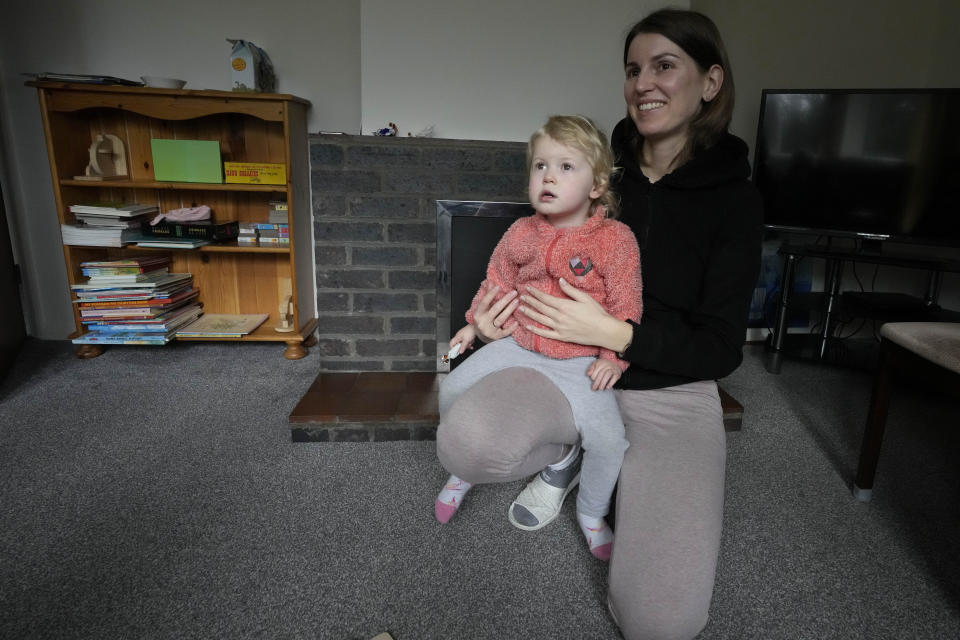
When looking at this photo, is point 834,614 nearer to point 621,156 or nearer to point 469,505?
point 469,505

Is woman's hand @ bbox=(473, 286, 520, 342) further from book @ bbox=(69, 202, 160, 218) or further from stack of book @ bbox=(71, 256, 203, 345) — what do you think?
book @ bbox=(69, 202, 160, 218)

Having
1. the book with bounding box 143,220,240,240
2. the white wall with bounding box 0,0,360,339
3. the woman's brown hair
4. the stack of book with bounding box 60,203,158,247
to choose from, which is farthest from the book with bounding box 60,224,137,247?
the woman's brown hair

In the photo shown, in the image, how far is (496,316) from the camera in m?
1.24

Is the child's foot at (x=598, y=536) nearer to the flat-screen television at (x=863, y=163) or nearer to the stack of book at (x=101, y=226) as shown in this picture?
the flat-screen television at (x=863, y=163)

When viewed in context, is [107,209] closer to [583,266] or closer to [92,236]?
[92,236]

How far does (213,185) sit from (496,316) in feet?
5.46

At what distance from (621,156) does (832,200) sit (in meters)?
1.54

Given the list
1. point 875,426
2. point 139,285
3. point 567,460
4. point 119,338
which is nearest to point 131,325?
point 119,338

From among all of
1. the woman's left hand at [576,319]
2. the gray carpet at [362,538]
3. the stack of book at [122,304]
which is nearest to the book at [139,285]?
the stack of book at [122,304]

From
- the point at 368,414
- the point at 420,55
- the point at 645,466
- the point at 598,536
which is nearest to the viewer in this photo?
the point at 645,466

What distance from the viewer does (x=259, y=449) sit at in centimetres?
167

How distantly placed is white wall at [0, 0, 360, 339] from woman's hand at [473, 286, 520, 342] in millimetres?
1638

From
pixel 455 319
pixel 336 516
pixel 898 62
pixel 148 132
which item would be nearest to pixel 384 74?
pixel 455 319

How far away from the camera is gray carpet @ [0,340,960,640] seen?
107cm
